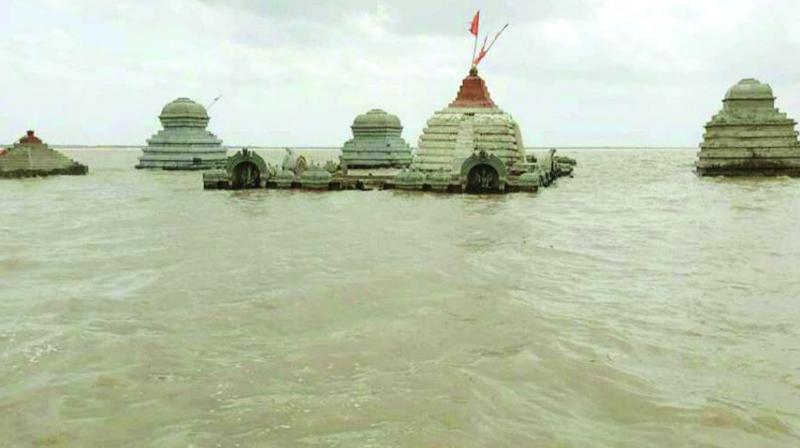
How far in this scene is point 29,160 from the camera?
49281mm

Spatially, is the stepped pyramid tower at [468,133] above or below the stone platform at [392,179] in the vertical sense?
above

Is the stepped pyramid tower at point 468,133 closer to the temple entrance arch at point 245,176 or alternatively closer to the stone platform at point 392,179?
the stone platform at point 392,179

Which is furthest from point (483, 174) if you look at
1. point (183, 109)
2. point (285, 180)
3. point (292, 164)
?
point (183, 109)

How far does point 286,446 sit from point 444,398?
170 cm

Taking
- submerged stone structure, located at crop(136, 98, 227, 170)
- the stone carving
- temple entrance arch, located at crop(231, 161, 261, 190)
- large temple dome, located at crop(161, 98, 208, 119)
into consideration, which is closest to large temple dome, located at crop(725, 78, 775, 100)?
the stone carving

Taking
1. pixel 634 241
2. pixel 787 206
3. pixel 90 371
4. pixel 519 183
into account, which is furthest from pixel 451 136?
pixel 90 371

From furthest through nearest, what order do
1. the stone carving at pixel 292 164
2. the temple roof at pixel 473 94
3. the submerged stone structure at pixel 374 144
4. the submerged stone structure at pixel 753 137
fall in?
the submerged stone structure at pixel 374 144, the submerged stone structure at pixel 753 137, the stone carving at pixel 292 164, the temple roof at pixel 473 94

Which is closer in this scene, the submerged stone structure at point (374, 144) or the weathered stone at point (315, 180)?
the weathered stone at point (315, 180)

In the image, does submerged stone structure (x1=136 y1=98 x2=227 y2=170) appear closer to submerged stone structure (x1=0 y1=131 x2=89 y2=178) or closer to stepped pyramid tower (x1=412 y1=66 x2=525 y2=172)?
submerged stone structure (x1=0 y1=131 x2=89 y2=178)

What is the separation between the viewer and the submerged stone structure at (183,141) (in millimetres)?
61375

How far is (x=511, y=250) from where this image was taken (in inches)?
642

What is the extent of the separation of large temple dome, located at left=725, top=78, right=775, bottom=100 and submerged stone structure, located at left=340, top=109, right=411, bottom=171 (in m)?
24.0

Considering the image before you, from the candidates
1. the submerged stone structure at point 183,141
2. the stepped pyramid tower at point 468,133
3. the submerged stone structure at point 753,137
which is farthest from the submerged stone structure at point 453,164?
the submerged stone structure at point 183,141

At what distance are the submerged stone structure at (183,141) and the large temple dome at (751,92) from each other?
129 feet
